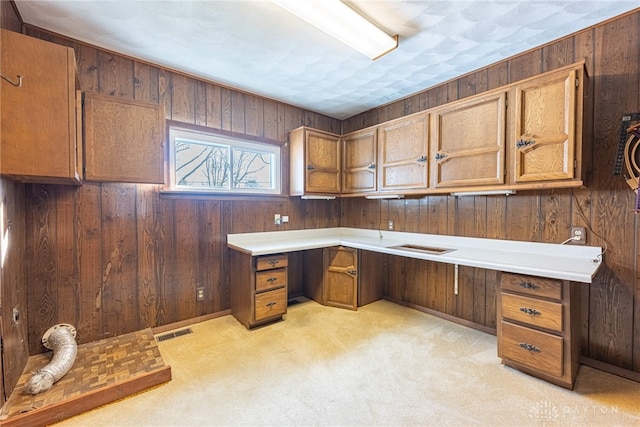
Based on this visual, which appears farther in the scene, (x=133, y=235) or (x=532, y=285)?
(x=133, y=235)

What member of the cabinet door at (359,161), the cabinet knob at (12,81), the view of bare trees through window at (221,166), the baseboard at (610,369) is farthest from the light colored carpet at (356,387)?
the cabinet knob at (12,81)

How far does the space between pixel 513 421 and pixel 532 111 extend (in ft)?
6.80

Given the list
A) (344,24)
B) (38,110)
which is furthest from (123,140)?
(344,24)

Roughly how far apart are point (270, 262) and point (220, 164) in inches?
49.7

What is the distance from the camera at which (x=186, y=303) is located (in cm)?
279

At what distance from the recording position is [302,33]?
2082 mm

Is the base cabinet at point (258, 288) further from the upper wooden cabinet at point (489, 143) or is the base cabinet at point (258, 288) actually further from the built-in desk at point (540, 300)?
the built-in desk at point (540, 300)

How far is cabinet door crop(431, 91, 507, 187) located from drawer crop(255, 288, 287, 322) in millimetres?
1934

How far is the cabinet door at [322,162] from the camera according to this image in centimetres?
330

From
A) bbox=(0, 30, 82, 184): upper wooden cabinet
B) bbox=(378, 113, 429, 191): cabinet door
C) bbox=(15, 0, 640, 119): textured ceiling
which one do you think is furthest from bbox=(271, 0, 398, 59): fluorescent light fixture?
bbox=(0, 30, 82, 184): upper wooden cabinet

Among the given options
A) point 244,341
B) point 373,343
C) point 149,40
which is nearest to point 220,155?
point 149,40

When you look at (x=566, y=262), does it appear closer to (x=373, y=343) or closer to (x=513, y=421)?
(x=513, y=421)

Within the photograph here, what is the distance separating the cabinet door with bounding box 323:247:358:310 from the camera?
10.5 feet

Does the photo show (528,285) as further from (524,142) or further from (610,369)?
(524,142)
